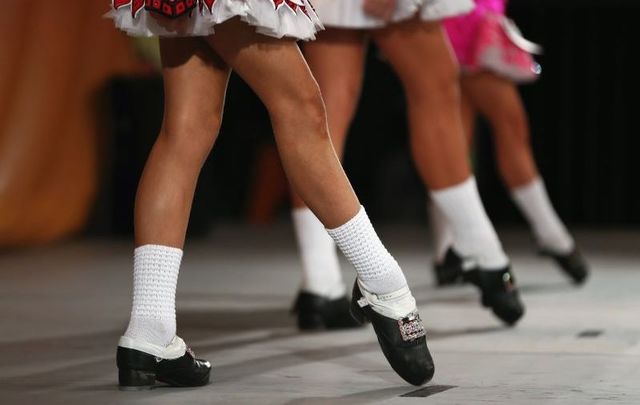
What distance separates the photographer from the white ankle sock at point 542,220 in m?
3.99

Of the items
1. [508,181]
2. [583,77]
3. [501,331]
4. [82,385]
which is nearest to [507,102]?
[508,181]

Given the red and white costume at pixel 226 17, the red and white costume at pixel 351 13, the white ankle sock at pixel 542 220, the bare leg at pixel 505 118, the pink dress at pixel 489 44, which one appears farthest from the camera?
the white ankle sock at pixel 542 220

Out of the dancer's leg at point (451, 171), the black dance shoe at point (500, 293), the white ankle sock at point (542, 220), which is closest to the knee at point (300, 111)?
the dancer's leg at point (451, 171)

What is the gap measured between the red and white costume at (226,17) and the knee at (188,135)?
0.15 meters

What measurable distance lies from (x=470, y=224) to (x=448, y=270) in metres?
0.88

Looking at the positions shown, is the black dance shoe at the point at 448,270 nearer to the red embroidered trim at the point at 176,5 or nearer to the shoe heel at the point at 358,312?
the shoe heel at the point at 358,312

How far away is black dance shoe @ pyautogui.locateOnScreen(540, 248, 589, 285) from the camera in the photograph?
396cm

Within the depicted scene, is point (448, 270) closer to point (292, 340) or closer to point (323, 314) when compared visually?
point (323, 314)

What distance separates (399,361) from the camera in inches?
87.5

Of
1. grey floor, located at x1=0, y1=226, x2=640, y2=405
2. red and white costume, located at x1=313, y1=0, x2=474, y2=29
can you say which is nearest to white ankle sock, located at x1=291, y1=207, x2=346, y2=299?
grey floor, located at x1=0, y1=226, x2=640, y2=405

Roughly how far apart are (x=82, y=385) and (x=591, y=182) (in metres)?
4.79

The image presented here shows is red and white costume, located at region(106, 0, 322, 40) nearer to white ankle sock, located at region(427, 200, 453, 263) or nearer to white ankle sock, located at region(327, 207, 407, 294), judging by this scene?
white ankle sock, located at region(327, 207, 407, 294)

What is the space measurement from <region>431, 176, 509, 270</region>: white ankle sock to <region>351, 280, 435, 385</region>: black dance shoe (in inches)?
30.3

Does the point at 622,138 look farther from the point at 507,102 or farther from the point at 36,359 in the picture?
the point at 36,359
